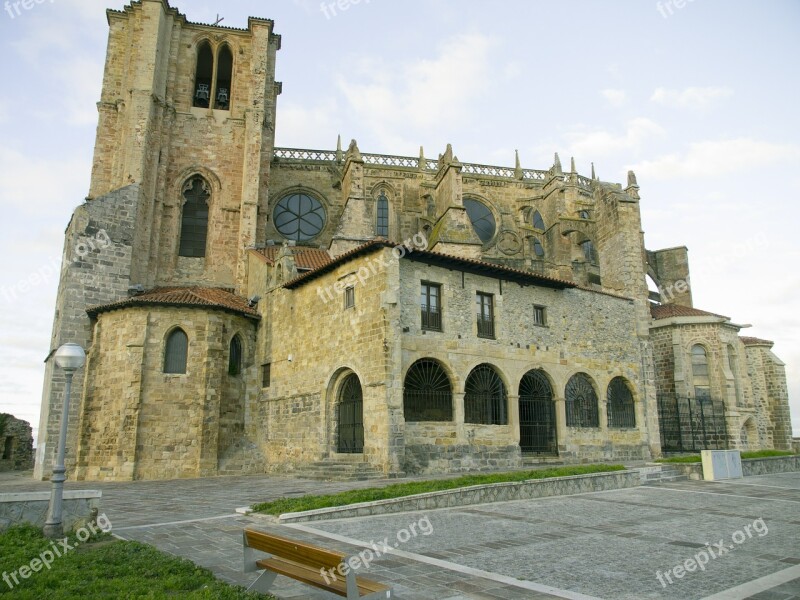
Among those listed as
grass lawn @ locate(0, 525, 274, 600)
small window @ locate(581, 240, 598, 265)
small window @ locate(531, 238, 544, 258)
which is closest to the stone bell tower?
small window @ locate(531, 238, 544, 258)

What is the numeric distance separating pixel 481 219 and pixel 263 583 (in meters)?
31.0

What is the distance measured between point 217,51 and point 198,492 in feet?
80.4

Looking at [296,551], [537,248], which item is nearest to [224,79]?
[537,248]

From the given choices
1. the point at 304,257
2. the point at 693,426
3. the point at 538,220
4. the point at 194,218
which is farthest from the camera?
the point at 538,220

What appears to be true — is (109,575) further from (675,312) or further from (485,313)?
(675,312)

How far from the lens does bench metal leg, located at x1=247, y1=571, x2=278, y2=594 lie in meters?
5.13

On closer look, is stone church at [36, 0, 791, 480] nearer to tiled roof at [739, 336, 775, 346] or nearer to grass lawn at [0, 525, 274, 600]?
tiled roof at [739, 336, 775, 346]

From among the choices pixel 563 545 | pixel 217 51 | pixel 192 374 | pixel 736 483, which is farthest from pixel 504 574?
pixel 217 51

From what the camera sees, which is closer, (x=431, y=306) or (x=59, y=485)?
(x=59, y=485)

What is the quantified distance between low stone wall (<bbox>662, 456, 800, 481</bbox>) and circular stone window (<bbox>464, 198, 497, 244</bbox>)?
18.6 m

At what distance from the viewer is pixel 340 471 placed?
16.8 meters

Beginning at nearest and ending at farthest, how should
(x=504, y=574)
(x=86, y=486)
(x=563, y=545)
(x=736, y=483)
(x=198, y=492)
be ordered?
(x=504, y=574), (x=563, y=545), (x=198, y=492), (x=736, y=483), (x=86, y=486)

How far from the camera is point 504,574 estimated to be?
5.91 metres

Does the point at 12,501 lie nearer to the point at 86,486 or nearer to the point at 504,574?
the point at 504,574
